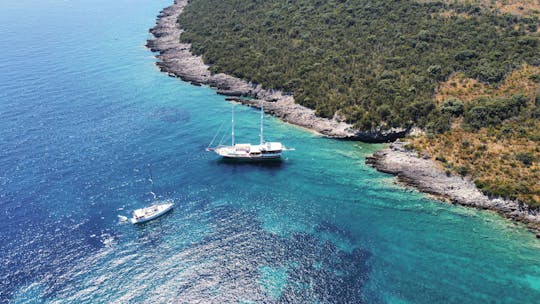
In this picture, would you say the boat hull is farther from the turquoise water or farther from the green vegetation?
the green vegetation

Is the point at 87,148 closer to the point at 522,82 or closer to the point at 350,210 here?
the point at 350,210

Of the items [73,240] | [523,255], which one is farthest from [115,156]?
[523,255]

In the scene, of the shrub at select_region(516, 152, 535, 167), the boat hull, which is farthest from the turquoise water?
the shrub at select_region(516, 152, 535, 167)

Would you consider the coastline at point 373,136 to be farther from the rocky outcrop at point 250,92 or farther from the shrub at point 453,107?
the shrub at point 453,107

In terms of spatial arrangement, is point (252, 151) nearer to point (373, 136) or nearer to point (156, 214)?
point (156, 214)

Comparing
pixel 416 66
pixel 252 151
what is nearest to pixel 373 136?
pixel 252 151
